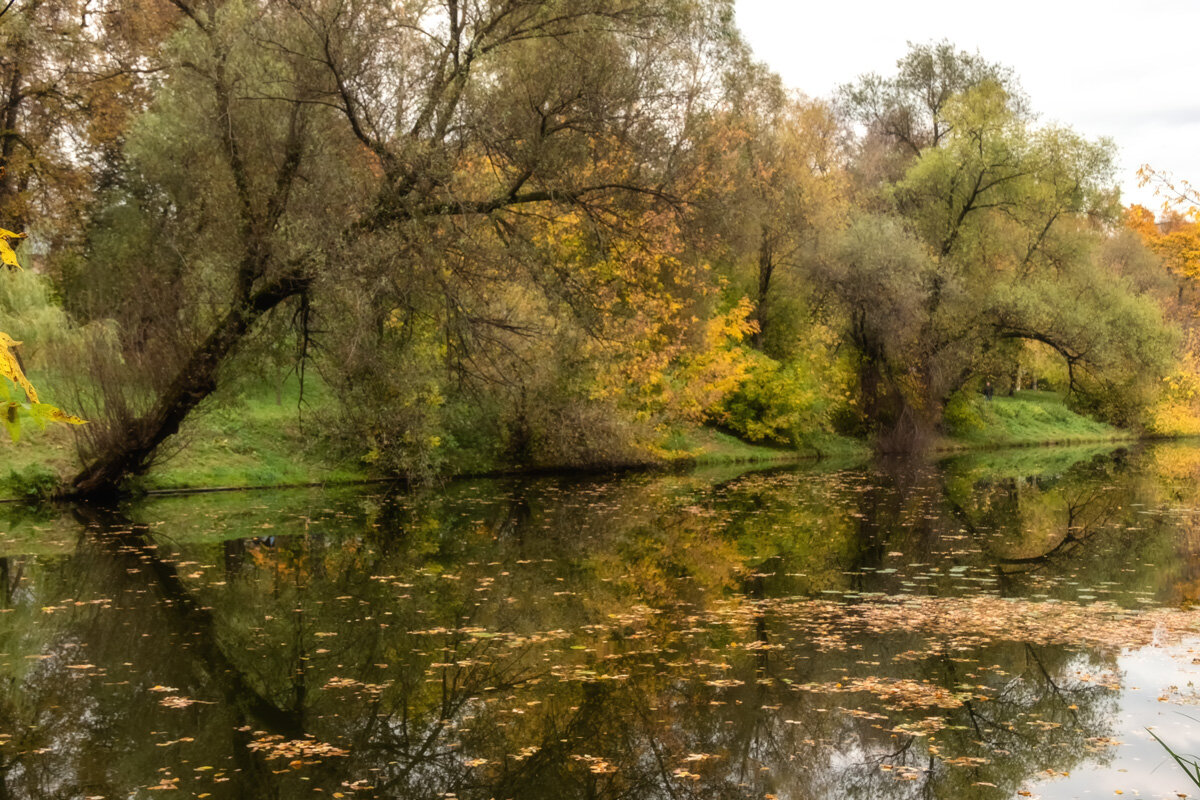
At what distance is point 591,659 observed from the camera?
30.2ft

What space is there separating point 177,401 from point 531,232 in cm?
773

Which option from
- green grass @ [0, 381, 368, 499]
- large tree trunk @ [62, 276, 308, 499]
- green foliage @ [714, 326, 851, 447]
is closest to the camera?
large tree trunk @ [62, 276, 308, 499]

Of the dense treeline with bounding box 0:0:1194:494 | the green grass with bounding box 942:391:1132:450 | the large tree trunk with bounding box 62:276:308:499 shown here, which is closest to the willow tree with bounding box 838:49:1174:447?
the dense treeline with bounding box 0:0:1194:494

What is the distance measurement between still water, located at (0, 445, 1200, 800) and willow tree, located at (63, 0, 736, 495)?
13.1ft

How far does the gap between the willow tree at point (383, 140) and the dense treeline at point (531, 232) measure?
0.07 meters

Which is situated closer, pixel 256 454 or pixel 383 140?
pixel 383 140

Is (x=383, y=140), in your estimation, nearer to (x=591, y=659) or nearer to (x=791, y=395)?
(x=591, y=659)

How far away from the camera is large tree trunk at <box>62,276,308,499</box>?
18.7 metres

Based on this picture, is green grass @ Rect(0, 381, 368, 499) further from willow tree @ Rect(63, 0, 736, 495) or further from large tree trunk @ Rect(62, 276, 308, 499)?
willow tree @ Rect(63, 0, 736, 495)

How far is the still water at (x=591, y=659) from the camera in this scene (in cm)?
668

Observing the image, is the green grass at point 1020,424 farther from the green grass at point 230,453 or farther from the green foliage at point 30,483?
the green foliage at point 30,483

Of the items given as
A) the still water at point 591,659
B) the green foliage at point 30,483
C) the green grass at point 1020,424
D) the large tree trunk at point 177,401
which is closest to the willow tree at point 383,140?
the large tree trunk at point 177,401

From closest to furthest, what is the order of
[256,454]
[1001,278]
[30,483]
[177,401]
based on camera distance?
[177,401] < [30,483] < [256,454] < [1001,278]

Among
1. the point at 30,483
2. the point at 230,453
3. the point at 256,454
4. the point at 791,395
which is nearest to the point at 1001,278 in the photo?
the point at 791,395
